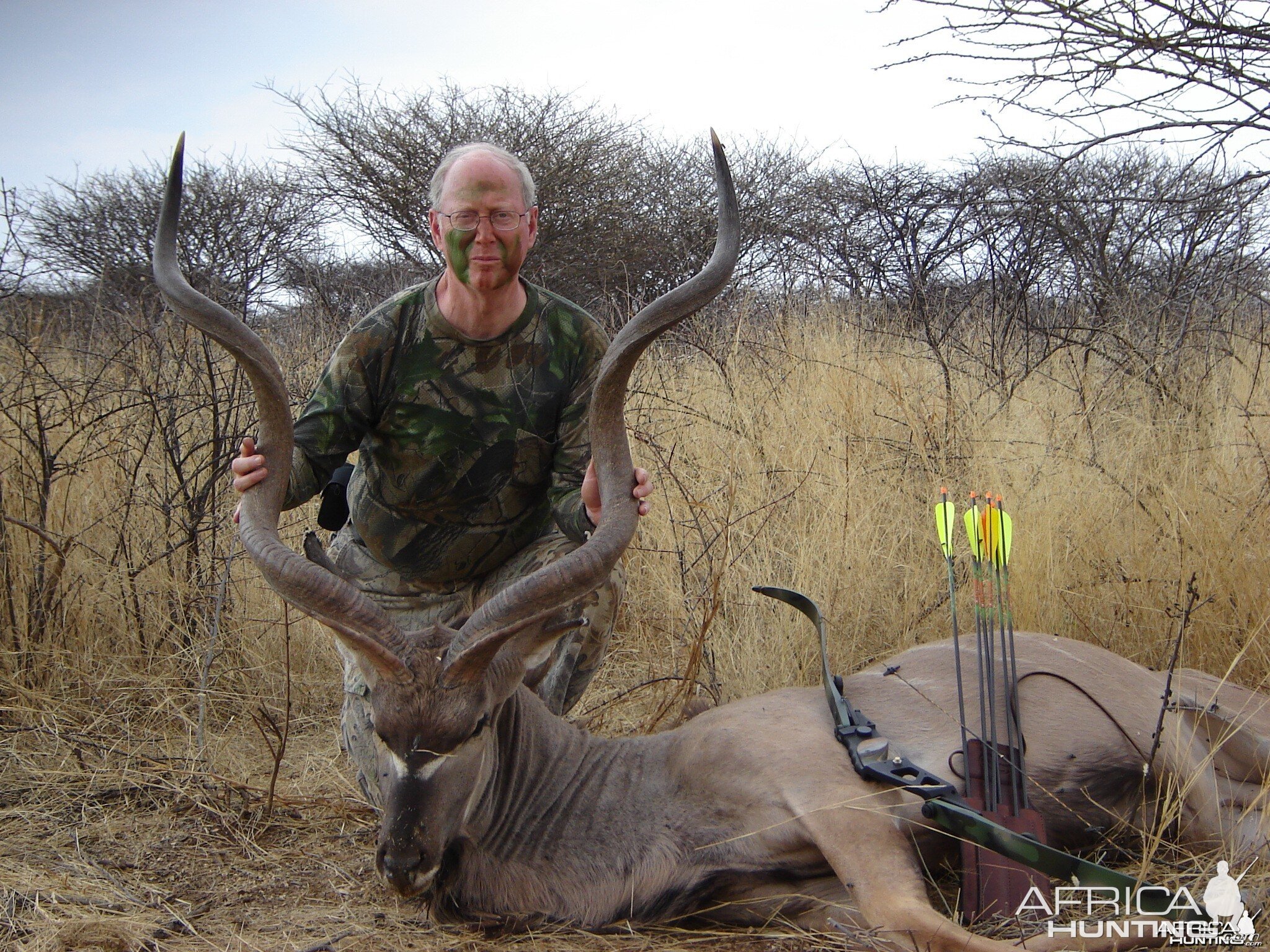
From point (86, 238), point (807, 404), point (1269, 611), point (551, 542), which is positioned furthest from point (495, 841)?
point (86, 238)

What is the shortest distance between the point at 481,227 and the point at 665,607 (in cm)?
241

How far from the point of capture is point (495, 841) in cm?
324

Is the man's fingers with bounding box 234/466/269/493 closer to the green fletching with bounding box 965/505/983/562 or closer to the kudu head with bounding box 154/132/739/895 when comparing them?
the kudu head with bounding box 154/132/739/895

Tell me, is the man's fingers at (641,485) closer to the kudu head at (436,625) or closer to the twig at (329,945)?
the kudu head at (436,625)

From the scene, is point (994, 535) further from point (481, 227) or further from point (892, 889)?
point (481, 227)

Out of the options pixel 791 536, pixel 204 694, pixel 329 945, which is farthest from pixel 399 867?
pixel 791 536

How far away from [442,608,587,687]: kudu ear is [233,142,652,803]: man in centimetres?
73

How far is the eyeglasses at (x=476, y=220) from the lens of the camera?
3953mm

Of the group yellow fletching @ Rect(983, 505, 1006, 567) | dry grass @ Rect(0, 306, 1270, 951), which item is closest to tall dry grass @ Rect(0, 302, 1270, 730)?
dry grass @ Rect(0, 306, 1270, 951)

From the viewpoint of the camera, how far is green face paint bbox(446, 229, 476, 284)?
3.94 m

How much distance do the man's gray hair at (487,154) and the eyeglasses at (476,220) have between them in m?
0.11

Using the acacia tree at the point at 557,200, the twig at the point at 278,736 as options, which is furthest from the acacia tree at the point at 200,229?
the twig at the point at 278,736

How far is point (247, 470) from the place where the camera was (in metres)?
3.32
